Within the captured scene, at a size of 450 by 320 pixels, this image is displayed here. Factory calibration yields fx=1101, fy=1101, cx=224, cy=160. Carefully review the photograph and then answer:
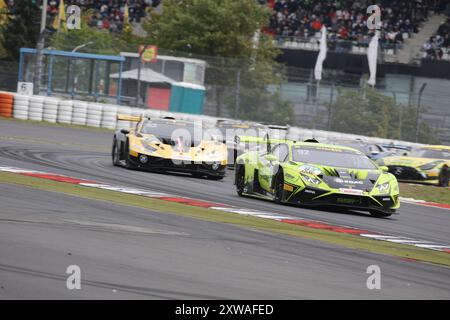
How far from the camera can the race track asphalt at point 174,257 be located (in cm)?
782

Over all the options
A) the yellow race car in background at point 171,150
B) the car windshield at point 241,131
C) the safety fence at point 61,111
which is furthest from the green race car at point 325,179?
the safety fence at point 61,111

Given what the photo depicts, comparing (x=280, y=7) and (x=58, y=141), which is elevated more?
(x=280, y=7)

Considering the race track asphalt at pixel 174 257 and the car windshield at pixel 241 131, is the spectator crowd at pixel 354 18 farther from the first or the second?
the race track asphalt at pixel 174 257

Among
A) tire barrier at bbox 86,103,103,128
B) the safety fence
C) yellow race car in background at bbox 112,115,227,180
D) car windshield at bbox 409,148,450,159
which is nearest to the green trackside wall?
the safety fence

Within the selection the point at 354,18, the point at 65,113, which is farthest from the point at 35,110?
the point at 354,18

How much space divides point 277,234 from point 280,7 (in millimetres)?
42445

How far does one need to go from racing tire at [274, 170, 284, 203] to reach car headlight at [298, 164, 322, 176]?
1.09ft

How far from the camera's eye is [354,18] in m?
49.7

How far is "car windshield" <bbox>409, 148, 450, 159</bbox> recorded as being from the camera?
26.5 meters

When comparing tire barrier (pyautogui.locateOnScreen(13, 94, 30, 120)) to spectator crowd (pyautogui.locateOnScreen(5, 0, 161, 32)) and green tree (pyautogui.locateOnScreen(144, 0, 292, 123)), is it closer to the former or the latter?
green tree (pyautogui.locateOnScreen(144, 0, 292, 123))

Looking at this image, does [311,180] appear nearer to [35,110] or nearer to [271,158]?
[271,158]

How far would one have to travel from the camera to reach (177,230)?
11.6m
